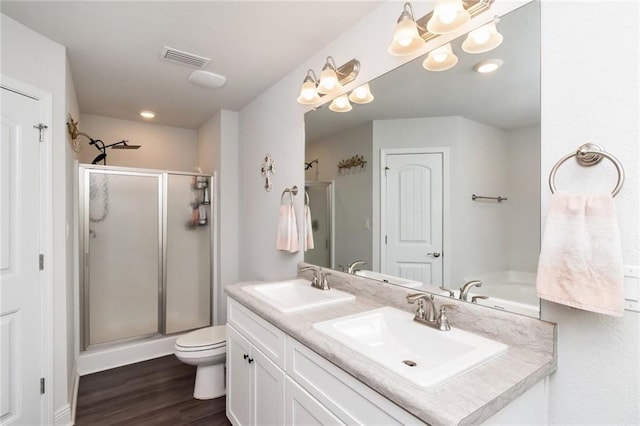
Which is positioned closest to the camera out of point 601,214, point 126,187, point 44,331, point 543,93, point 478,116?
point 601,214

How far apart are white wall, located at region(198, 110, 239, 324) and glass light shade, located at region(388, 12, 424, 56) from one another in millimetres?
2292

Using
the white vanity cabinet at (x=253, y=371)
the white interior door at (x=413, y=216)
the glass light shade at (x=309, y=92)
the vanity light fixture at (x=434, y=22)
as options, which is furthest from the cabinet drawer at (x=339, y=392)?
the glass light shade at (x=309, y=92)

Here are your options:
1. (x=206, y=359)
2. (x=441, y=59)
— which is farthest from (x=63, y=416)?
(x=441, y=59)

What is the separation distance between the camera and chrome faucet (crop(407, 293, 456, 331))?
1174 mm

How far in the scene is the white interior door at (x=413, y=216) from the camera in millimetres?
1420

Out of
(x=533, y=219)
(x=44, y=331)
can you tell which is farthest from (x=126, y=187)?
(x=533, y=219)

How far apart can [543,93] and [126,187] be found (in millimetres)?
3334

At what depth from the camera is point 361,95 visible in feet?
5.76

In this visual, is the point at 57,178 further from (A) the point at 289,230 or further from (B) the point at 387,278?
(B) the point at 387,278

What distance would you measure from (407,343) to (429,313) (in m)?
0.15

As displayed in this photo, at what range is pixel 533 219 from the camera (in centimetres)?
107

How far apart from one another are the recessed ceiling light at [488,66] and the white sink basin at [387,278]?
3.12ft

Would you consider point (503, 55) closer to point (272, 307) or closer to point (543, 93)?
point (543, 93)

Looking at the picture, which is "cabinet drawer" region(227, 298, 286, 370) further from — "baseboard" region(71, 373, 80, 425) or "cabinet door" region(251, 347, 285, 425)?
"baseboard" region(71, 373, 80, 425)
